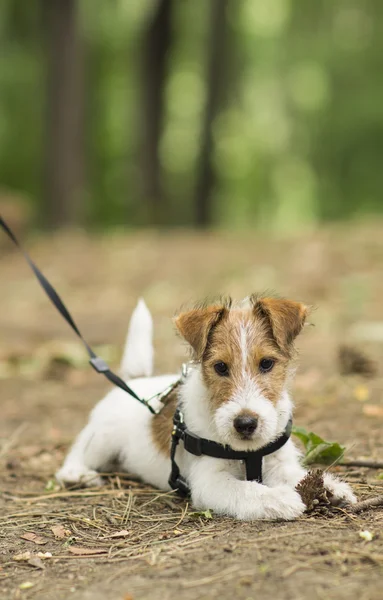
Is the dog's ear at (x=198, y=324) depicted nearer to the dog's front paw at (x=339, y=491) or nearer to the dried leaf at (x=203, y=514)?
the dried leaf at (x=203, y=514)

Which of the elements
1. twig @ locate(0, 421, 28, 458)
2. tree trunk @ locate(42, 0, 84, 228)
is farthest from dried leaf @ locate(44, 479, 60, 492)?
tree trunk @ locate(42, 0, 84, 228)

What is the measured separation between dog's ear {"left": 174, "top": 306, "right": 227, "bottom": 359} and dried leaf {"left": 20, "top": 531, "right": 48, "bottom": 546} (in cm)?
124

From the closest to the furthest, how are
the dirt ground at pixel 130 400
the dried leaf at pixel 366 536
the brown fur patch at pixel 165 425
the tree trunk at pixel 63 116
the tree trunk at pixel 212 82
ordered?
the dirt ground at pixel 130 400 → the dried leaf at pixel 366 536 → the brown fur patch at pixel 165 425 → the tree trunk at pixel 63 116 → the tree trunk at pixel 212 82

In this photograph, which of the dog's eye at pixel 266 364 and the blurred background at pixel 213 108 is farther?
the blurred background at pixel 213 108

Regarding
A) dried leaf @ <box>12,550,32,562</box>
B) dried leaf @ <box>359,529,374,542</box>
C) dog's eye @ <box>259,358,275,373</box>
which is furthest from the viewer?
dog's eye @ <box>259,358,275,373</box>

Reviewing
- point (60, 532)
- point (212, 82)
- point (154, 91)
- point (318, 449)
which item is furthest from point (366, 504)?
point (154, 91)

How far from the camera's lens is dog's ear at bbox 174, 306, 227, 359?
420 cm

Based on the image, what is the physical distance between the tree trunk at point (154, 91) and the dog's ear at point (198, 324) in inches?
766

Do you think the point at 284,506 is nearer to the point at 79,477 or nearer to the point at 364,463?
the point at 364,463

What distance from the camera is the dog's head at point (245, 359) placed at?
3891 mm

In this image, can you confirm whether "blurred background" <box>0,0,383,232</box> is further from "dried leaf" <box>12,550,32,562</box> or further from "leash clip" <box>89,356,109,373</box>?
"dried leaf" <box>12,550,32,562</box>

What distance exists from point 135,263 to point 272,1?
19.1m

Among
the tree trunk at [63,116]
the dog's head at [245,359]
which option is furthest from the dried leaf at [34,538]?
the tree trunk at [63,116]

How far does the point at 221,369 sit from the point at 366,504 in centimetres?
100
